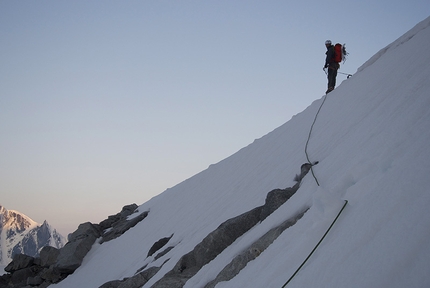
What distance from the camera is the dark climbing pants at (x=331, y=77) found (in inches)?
457

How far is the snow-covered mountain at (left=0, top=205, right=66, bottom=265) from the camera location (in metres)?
134

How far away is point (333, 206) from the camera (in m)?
3.02

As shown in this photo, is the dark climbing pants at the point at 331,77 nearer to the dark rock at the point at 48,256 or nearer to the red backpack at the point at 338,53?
the red backpack at the point at 338,53

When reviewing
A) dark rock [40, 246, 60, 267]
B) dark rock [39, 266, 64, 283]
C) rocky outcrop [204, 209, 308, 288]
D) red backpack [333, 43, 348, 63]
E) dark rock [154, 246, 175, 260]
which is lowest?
rocky outcrop [204, 209, 308, 288]

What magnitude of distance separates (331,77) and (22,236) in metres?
168

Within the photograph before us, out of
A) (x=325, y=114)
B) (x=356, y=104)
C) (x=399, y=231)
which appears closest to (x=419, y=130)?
(x=399, y=231)

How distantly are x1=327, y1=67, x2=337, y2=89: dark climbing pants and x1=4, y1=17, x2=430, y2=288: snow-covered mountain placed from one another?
1.02 m

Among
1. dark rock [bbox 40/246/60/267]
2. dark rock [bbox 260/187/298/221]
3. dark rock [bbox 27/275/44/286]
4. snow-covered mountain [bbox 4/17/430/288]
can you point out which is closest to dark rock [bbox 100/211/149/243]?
dark rock [bbox 40/246/60/267]

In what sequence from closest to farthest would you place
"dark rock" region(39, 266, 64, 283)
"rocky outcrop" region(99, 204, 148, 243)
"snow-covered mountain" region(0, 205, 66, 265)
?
"dark rock" region(39, 266, 64, 283) < "rocky outcrop" region(99, 204, 148, 243) < "snow-covered mountain" region(0, 205, 66, 265)

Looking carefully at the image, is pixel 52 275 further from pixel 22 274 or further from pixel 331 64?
pixel 331 64

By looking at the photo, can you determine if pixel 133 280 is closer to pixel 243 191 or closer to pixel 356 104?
pixel 243 191

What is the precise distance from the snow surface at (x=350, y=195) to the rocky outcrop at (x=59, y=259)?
293 centimetres

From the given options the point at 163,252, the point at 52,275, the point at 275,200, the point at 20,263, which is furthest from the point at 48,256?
the point at 275,200

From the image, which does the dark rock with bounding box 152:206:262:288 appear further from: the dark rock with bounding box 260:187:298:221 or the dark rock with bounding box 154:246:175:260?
the dark rock with bounding box 154:246:175:260
